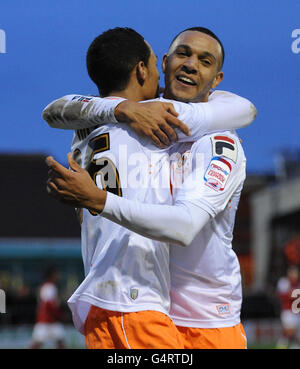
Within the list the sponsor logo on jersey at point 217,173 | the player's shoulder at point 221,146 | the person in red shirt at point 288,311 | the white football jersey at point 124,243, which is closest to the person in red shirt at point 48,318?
the person in red shirt at point 288,311

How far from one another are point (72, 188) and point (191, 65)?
0.91 meters

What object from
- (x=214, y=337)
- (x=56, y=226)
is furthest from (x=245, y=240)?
(x=214, y=337)

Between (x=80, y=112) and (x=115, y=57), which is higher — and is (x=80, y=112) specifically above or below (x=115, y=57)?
below

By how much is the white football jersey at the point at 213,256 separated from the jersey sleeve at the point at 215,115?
4 cm

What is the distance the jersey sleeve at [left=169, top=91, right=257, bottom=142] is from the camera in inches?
129

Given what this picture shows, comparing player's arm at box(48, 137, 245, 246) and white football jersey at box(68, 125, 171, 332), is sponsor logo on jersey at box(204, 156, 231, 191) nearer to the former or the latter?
player's arm at box(48, 137, 245, 246)

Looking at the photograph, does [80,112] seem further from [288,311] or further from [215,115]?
[288,311]

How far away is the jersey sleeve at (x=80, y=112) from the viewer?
10.8ft

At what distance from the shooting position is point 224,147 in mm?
3242

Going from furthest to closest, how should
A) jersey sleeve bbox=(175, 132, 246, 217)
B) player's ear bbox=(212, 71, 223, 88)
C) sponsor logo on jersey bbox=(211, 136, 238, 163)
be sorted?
player's ear bbox=(212, 71, 223, 88), sponsor logo on jersey bbox=(211, 136, 238, 163), jersey sleeve bbox=(175, 132, 246, 217)

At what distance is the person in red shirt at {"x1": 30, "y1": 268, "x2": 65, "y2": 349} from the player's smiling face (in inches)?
476

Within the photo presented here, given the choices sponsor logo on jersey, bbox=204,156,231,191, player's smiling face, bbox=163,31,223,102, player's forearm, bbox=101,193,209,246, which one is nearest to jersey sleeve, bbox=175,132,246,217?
sponsor logo on jersey, bbox=204,156,231,191

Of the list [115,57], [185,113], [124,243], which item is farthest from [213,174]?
[115,57]

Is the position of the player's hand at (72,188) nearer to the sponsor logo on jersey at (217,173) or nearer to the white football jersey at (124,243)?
the white football jersey at (124,243)
